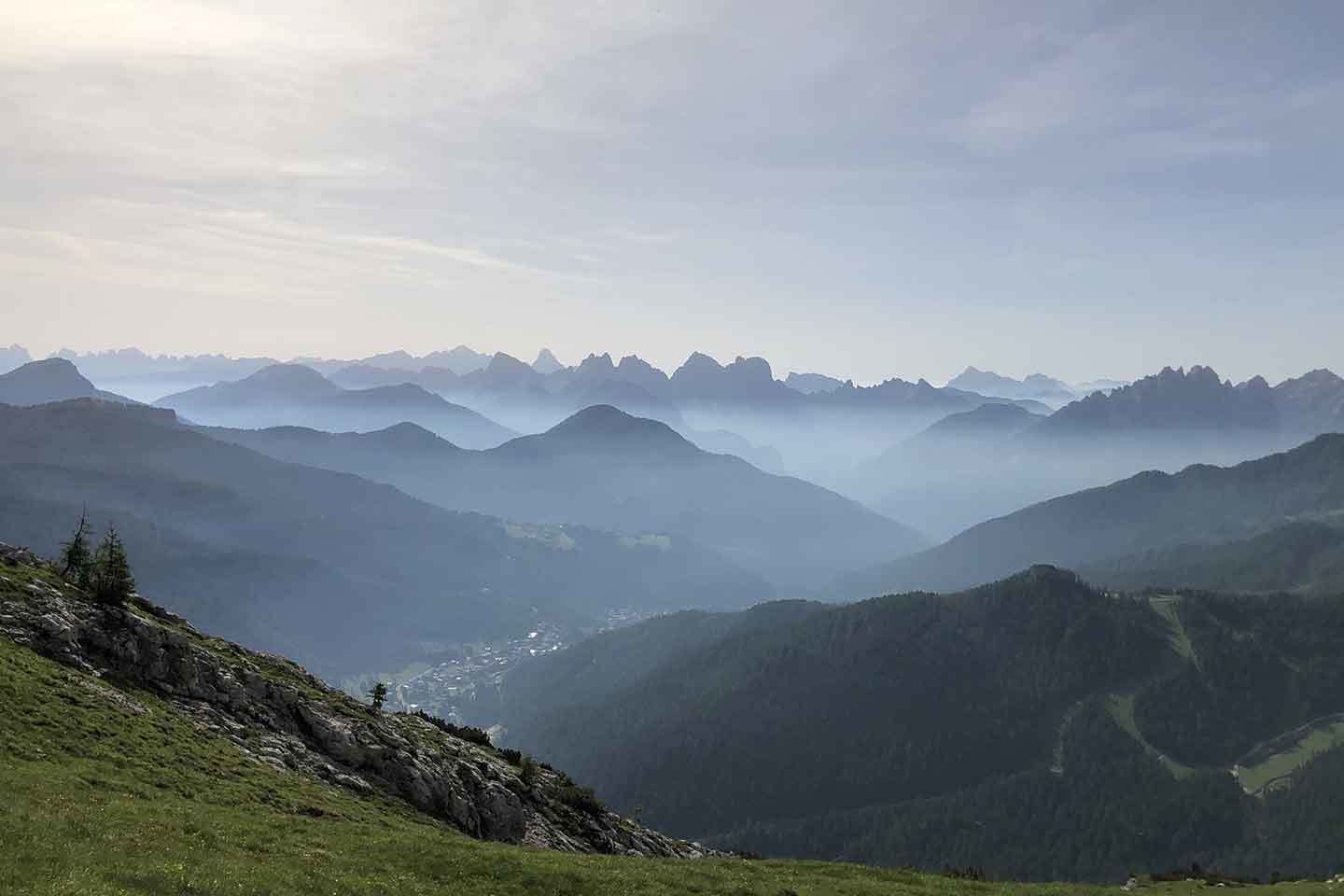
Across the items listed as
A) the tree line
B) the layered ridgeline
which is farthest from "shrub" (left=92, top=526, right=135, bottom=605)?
the layered ridgeline

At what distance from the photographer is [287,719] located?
63.5 metres

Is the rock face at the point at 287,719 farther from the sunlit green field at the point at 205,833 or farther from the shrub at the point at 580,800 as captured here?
the sunlit green field at the point at 205,833

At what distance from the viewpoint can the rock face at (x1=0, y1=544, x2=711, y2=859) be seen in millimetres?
56094

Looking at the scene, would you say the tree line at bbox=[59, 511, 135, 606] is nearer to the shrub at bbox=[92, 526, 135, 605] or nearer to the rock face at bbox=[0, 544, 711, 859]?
→ the shrub at bbox=[92, 526, 135, 605]

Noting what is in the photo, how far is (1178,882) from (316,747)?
7573cm

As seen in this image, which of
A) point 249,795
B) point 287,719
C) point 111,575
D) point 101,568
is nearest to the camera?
point 249,795

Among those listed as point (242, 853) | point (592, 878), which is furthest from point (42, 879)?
point (592, 878)

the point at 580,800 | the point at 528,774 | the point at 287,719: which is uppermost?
the point at 287,719

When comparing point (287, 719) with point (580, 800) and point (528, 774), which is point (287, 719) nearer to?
point (528, 774)

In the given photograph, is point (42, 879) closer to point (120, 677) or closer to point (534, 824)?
point (120, 677)

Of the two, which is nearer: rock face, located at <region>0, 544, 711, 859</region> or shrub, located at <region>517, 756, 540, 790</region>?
rock face, located at <region>0, 544, 711, 859</region>

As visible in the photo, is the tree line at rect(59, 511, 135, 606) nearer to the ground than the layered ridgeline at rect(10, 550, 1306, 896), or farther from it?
farther from it

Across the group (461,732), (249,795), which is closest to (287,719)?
(249,795)

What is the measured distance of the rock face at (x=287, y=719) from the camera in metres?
56.1
